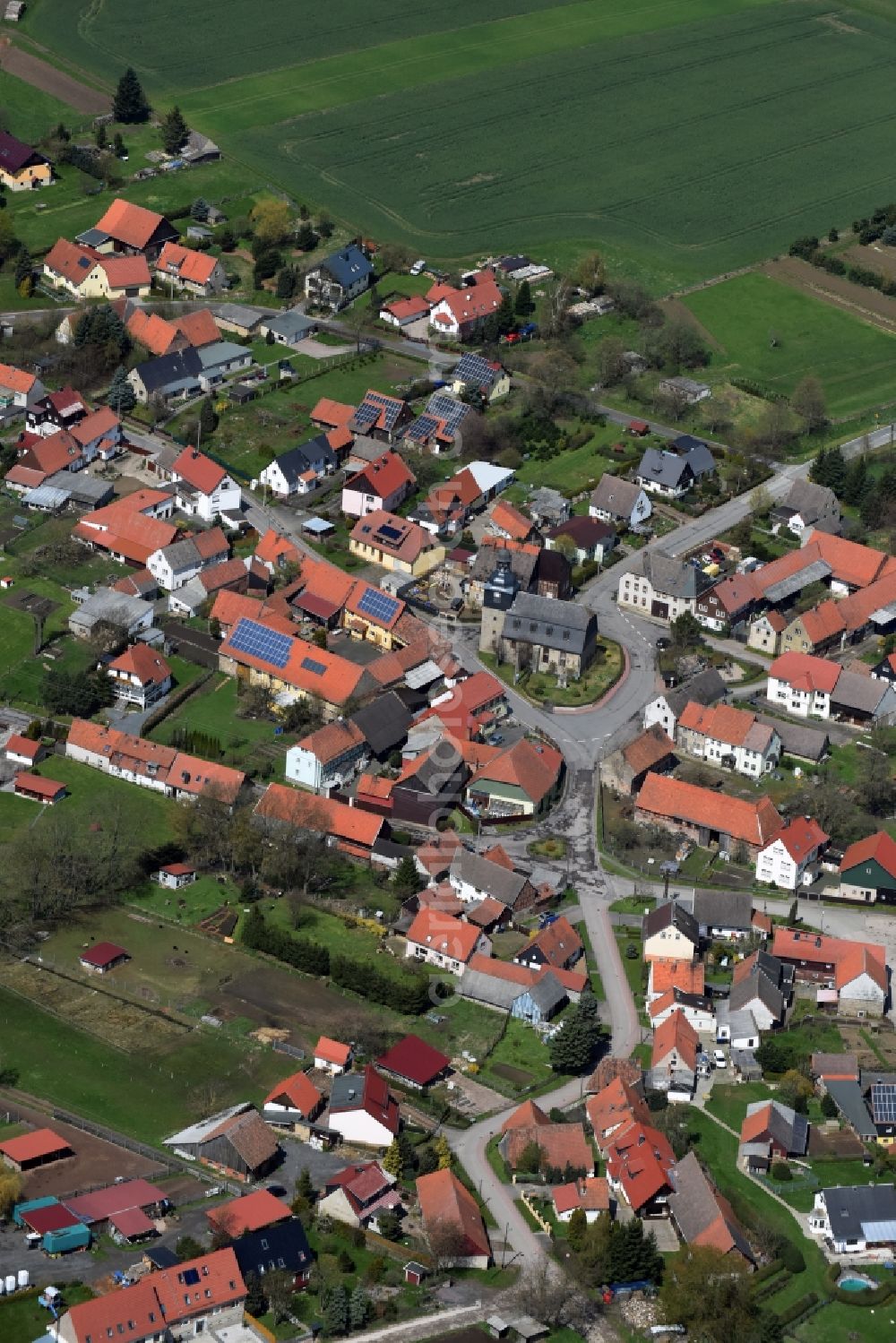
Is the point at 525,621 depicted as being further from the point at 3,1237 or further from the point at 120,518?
the point at 3,1237

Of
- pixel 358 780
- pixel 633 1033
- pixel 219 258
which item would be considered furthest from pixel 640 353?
pixel 633 1033

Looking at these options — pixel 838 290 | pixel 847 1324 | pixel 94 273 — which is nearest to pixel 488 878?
pixel 847 1324

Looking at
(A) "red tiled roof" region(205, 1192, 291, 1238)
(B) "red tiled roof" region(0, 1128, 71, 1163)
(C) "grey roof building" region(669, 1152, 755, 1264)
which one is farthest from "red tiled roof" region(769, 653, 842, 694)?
(B) "red tiled roof" region(0, 1128, 71, 1163)

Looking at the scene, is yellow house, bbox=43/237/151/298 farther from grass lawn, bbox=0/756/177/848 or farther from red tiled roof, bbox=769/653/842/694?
red tiled roof, bbox=769/653/842/694

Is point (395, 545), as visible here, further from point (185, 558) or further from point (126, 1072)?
point (126, 1072)

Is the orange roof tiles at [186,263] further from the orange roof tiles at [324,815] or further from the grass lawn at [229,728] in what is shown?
the orange roof tiles at [324,815]
